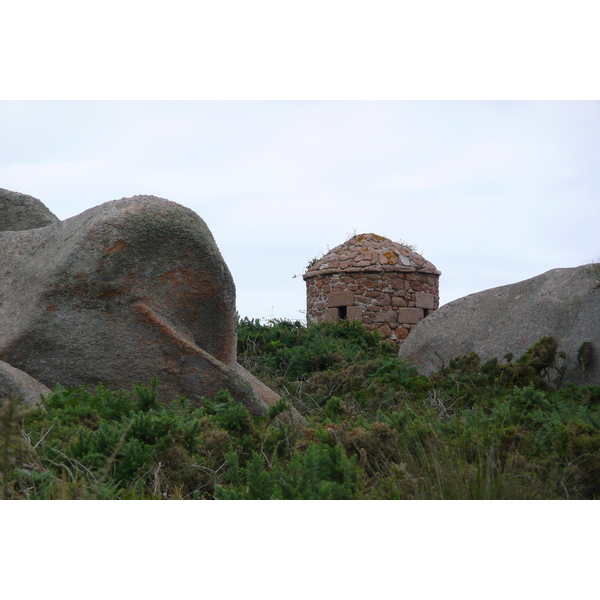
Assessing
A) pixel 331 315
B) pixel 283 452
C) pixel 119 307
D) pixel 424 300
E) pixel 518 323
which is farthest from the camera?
pixel 424 300

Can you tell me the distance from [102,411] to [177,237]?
1942 mm

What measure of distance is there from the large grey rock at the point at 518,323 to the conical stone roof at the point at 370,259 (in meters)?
5.96

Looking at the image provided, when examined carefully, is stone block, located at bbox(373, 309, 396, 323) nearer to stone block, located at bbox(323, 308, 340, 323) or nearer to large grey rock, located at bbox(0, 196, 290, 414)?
stone block, located at bbox(323, 308, 340, 323)

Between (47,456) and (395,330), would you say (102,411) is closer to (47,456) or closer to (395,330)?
(47,456)

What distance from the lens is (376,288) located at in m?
15.4

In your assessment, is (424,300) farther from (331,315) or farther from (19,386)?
(19,386)

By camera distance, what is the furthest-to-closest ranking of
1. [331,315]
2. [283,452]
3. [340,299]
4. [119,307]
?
[331,315] < [340,299] < [119,307] < [283,452]

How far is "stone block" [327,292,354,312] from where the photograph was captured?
1547 cm

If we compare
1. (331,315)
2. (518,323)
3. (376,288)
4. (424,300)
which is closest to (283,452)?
(518,323)

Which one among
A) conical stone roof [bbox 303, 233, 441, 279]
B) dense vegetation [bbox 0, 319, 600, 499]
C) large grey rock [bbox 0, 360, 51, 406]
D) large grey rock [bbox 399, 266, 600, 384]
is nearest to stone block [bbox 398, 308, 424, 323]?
conical stone roof [bbox 303, 233, 441, 279]

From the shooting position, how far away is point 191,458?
4.02 meters

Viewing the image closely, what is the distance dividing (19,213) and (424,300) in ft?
33.7

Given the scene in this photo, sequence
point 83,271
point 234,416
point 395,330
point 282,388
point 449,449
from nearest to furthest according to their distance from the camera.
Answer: point 449,449 < point 234,416 < point 83,271 < point 282,388 < point 395,330

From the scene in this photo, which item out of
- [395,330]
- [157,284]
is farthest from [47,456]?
[395,330]
